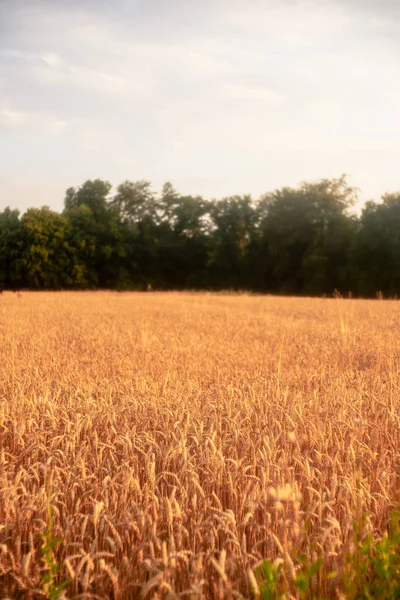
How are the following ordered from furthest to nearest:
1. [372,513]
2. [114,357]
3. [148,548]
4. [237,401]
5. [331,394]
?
[114,357] → [331,394] → [237,401] → [372,513] → [148,548]

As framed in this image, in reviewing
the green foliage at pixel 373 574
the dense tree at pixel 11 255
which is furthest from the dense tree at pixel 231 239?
the green foliage at pixel 373 574

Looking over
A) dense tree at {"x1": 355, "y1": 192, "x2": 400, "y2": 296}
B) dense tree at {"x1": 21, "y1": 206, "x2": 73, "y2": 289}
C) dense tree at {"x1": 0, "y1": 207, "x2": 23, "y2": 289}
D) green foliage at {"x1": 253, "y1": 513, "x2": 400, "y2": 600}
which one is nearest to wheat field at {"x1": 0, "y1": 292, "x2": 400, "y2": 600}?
green foliage at {"x1": 253, "y1": 513, "x2": 400, "y2": 600}

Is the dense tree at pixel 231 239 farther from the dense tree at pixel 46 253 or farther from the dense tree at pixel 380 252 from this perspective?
the dense tree at pixel 46 253

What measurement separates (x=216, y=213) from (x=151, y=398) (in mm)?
64693

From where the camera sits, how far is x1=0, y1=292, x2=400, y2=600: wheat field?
254cm

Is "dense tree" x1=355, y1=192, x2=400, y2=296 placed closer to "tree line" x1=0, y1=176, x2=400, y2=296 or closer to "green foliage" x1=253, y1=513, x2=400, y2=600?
"tree line" x1=0, y1=176, x2=400, y2=296

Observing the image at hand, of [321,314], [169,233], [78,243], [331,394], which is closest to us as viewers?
[331,394]

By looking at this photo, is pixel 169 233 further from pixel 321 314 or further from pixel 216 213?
pixel 321 314

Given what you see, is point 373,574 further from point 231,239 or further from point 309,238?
point 231,239

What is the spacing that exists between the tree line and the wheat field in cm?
4574

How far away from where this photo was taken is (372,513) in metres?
3.09

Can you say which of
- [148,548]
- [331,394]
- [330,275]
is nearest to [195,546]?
[148,548]

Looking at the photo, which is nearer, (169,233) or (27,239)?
(27,239)

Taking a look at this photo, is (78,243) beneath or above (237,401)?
above
